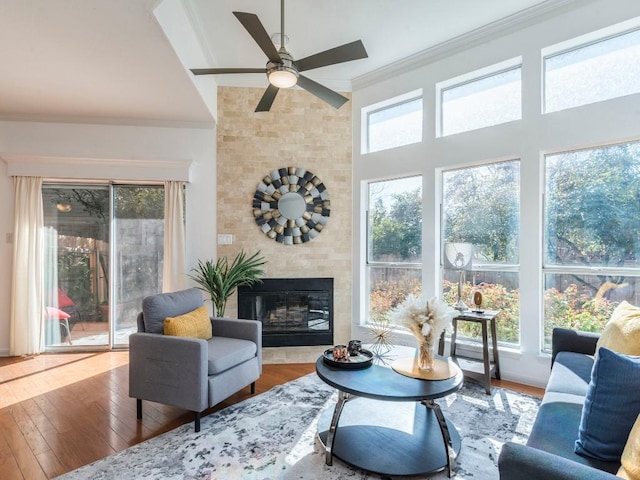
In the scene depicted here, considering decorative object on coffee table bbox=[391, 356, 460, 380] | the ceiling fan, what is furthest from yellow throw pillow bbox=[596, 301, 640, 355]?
the ceiling fan

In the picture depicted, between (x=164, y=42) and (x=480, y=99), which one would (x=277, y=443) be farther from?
(x=480, y=99)

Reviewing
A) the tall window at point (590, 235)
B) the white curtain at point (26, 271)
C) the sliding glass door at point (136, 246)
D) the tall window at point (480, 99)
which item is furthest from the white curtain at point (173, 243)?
the tall window at point (590, 235)

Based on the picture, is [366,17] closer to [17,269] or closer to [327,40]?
[327,40]

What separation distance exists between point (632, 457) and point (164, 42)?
347 cm

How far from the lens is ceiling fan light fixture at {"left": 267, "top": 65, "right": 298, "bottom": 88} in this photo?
2.46 m

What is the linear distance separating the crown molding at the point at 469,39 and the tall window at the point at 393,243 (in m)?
1.25

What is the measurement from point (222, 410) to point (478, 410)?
198 cm

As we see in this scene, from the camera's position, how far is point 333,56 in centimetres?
247

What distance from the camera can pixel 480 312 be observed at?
3.35m

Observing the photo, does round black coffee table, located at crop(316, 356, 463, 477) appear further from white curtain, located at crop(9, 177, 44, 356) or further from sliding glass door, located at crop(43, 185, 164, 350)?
white curtain, located at crop(9, 177, 44, 356)

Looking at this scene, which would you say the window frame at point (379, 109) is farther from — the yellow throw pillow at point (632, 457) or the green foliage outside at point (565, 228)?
the yellow throw pillow at point (632, 457)

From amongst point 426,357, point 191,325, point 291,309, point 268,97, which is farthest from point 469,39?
point 191,325

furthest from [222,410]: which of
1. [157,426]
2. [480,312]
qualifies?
[480,312]

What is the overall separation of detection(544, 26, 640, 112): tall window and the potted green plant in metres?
3.31
